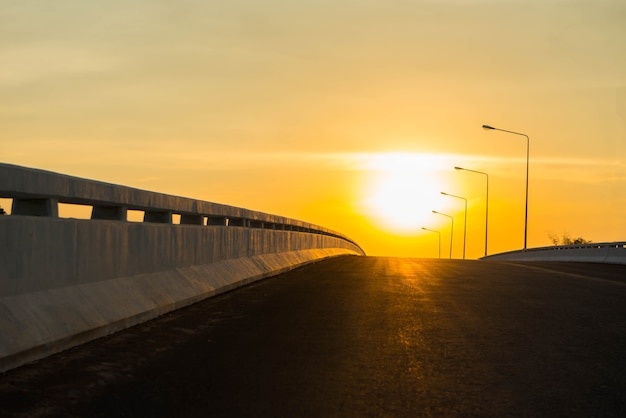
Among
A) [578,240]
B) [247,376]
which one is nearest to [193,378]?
[247,376]

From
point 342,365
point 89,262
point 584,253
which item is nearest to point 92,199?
point 89,262

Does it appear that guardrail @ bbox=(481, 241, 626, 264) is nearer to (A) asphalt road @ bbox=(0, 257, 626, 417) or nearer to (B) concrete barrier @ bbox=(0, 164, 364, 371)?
(A) asphalt road @ bbox=(0, 257, 626, 417)

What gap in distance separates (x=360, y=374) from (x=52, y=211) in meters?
3.12

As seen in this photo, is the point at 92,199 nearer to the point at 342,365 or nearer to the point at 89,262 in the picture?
the point at 89,262

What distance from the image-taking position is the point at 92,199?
8.91 metres

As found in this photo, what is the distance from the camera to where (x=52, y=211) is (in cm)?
812

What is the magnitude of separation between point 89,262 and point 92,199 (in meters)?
0.61

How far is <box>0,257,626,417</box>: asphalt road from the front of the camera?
6000 millimetres

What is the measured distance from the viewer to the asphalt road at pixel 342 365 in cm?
600

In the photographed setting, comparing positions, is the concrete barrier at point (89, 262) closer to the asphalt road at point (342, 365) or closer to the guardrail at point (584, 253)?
the asphalt road at point (342, 365)

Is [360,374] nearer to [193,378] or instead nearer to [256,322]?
[193,378]

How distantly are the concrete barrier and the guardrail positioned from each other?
91.1 ft

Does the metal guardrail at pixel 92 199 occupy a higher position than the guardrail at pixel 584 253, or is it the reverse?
the metal guardrail at pixel 92 199

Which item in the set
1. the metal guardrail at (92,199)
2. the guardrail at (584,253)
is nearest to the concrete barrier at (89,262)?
the metal guardrail at (92,199)
